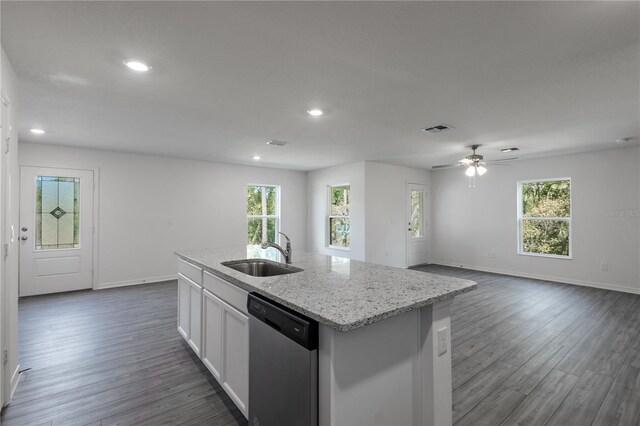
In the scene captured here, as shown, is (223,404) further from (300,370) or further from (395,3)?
(395,3)

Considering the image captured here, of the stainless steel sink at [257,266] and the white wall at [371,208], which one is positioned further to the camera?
the white wall at [371,208]

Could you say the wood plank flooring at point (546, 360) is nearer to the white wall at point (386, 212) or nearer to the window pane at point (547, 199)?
the window pane at point (547, 199)

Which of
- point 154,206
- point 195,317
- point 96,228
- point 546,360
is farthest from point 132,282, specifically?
point 546,360

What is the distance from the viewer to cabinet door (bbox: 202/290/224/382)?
6.84 ft

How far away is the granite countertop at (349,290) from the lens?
3.91 feet

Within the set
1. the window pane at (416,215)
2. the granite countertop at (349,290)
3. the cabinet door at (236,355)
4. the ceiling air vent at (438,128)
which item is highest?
the ceiling air vent at (438,128)

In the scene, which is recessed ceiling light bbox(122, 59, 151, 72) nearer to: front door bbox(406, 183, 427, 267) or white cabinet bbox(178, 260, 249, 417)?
white cabinet bbox(178, 260, 249, 417)

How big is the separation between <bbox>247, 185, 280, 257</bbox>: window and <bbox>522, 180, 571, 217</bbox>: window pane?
17.0 feet

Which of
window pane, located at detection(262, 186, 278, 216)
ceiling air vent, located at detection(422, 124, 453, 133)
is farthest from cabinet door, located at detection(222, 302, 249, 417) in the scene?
window pane, located at detection(262, 186, 278, 216)

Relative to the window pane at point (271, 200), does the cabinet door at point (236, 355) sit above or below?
below

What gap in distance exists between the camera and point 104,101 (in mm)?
2846

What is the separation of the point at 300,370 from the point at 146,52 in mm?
2107

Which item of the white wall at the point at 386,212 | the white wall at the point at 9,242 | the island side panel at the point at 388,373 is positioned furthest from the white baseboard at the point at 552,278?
the white wall at the point at 9,242

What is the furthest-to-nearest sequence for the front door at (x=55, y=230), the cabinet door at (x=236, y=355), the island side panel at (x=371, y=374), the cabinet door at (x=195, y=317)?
the front door at (x=55, y=230), the cabinet door at (x=195, y=317), the cabinet door at (x=236, y=355), the island side panel at (x=371, y=374)
